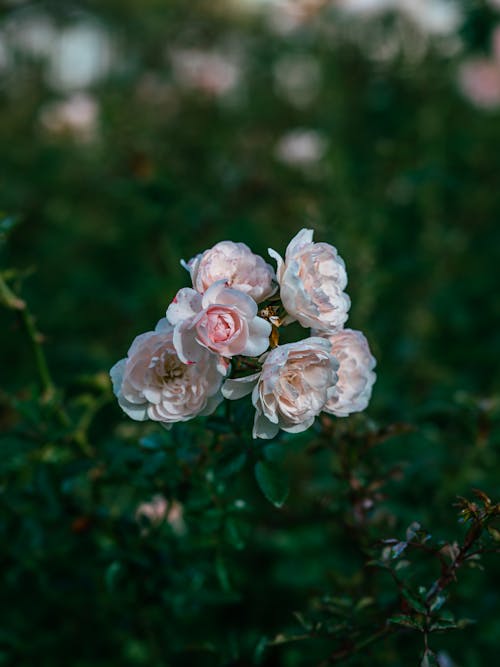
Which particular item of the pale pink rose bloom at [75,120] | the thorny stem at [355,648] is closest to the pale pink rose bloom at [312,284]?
the thorny stem at [355,648]

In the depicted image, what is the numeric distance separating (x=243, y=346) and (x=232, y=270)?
3.9 inches

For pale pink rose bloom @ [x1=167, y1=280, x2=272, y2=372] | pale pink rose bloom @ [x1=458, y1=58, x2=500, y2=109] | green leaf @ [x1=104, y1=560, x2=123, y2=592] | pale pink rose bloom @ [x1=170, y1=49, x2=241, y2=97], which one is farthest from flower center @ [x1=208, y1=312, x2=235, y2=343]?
pale pink rose bloom @ [x1=170, y1=49, x2=241, y2=97]

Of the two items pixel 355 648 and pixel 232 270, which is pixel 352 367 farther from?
pixel 355 648

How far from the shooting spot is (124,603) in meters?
1.22

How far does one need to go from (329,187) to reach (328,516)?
142 centimetres

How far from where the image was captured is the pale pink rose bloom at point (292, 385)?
0.79m

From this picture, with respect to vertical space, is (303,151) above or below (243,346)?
below

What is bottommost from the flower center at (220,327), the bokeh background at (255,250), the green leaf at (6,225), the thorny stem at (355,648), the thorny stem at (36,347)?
the bokeh background at (255,250)

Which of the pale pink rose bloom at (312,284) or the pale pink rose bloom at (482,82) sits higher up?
the pale pink rose bloom at (312,284)

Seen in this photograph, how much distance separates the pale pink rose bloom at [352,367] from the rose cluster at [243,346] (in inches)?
1.2

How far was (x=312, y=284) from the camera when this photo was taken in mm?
829

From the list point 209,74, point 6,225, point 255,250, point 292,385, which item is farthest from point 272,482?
point 209,74

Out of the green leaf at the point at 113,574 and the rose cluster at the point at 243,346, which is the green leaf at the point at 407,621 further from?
the green leaf at the point at 113,574

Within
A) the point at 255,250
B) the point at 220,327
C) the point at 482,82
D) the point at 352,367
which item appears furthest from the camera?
the point at 482,82
